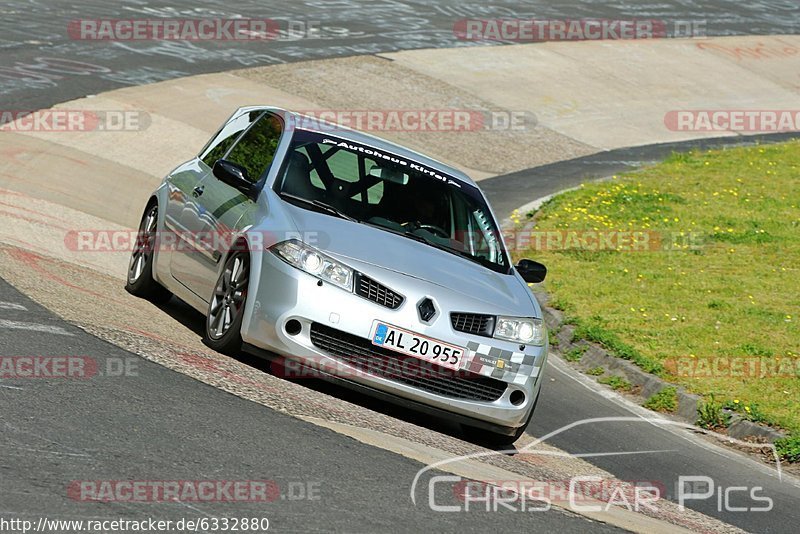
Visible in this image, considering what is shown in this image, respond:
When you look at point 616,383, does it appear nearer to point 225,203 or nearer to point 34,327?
point 225,203

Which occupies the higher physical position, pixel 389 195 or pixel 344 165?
pixel 344 165

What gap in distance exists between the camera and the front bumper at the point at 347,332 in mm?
7531

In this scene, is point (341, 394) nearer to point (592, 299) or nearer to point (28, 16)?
point (592, 299)

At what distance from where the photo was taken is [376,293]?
759 centimetres

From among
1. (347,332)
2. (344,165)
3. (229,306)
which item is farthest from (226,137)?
(347,332)

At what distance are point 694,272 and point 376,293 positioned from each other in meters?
7.99

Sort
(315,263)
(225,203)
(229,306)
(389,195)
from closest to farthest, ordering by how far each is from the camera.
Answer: (315,263) < (229,306) < (225,203) < (389,195)

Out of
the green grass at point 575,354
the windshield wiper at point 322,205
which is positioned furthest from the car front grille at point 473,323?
the green grass at point 575,354

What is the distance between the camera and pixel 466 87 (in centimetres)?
2752

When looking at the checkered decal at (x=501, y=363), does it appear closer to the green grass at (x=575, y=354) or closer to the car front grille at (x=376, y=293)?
the car front grille at (x=376, y=293)

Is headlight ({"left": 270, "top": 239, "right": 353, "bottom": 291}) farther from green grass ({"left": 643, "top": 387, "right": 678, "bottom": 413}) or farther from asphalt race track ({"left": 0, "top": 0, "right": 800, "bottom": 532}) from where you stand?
green grass ({"left": 643, "top": 387, "right": 678, "bottom": 413})

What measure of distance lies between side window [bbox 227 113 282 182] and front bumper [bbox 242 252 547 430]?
137 cm

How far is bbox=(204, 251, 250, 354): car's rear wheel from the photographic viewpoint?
26.0ft

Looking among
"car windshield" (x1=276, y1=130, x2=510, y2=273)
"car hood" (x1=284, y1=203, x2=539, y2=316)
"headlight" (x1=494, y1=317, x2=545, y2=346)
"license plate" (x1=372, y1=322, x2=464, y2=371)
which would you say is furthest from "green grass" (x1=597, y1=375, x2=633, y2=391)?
"license plate" (x1=372, y1=322, x2=464, y2=371)
